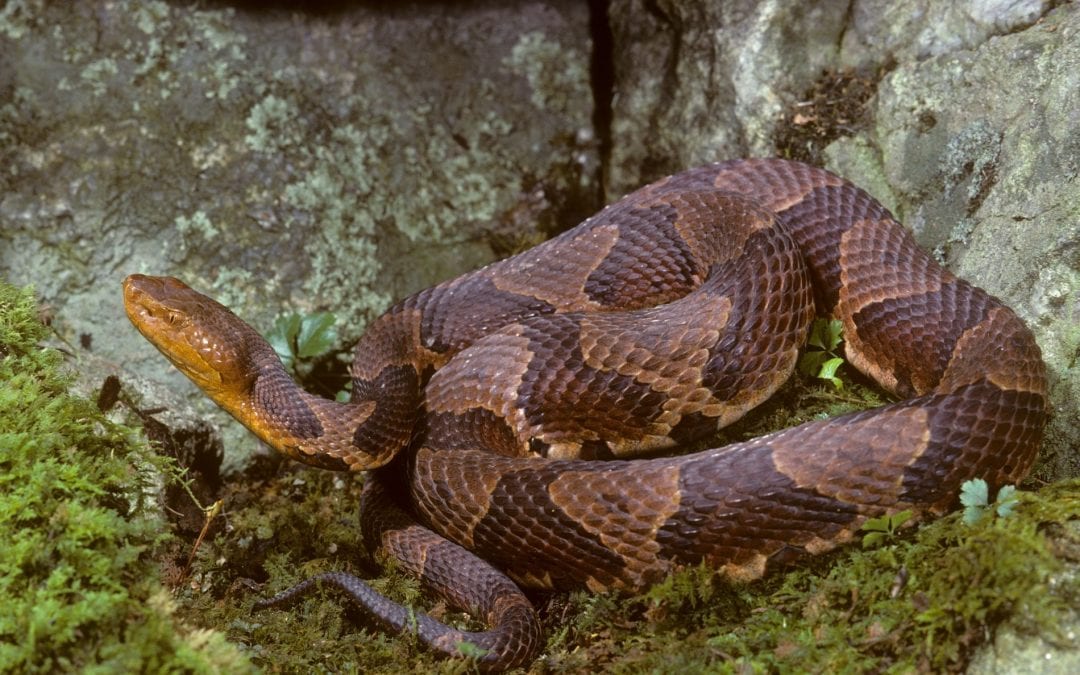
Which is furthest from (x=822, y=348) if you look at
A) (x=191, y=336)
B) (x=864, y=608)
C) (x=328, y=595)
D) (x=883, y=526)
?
(x=191, y=336)

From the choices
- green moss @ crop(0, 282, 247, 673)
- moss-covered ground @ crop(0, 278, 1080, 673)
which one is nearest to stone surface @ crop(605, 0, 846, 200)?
moss-covered ground @ crop(0, 278, 1080, 673)

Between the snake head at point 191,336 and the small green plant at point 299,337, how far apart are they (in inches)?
16.2

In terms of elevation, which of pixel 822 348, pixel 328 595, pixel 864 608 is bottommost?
pixel 328 595

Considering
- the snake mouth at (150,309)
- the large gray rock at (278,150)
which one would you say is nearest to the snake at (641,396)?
the snake mouth at (150,309)

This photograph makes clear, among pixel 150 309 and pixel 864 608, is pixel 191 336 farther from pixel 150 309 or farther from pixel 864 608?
pixel 864 608

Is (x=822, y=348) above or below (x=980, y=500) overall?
above

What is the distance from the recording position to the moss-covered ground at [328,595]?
8.14ft

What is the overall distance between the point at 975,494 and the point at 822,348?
1297mm

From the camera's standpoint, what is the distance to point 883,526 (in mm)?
3133

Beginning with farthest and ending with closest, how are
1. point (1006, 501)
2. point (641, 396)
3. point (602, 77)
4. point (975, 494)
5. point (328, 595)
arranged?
point (602, 77)
point (641, 396)
point (328, 595)
point (975, 494)
point (1006, 501)

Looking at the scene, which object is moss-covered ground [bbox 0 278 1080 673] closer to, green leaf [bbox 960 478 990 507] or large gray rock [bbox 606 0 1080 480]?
green leaf [bbox 960 478 990 507]

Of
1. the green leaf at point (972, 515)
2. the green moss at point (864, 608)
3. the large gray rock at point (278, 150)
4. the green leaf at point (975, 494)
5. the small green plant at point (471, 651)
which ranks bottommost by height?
the small green plant at point (471, 651)

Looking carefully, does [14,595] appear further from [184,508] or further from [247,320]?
[247,320]

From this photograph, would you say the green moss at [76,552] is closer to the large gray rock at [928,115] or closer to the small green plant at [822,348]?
the small green plant at [822,348]
